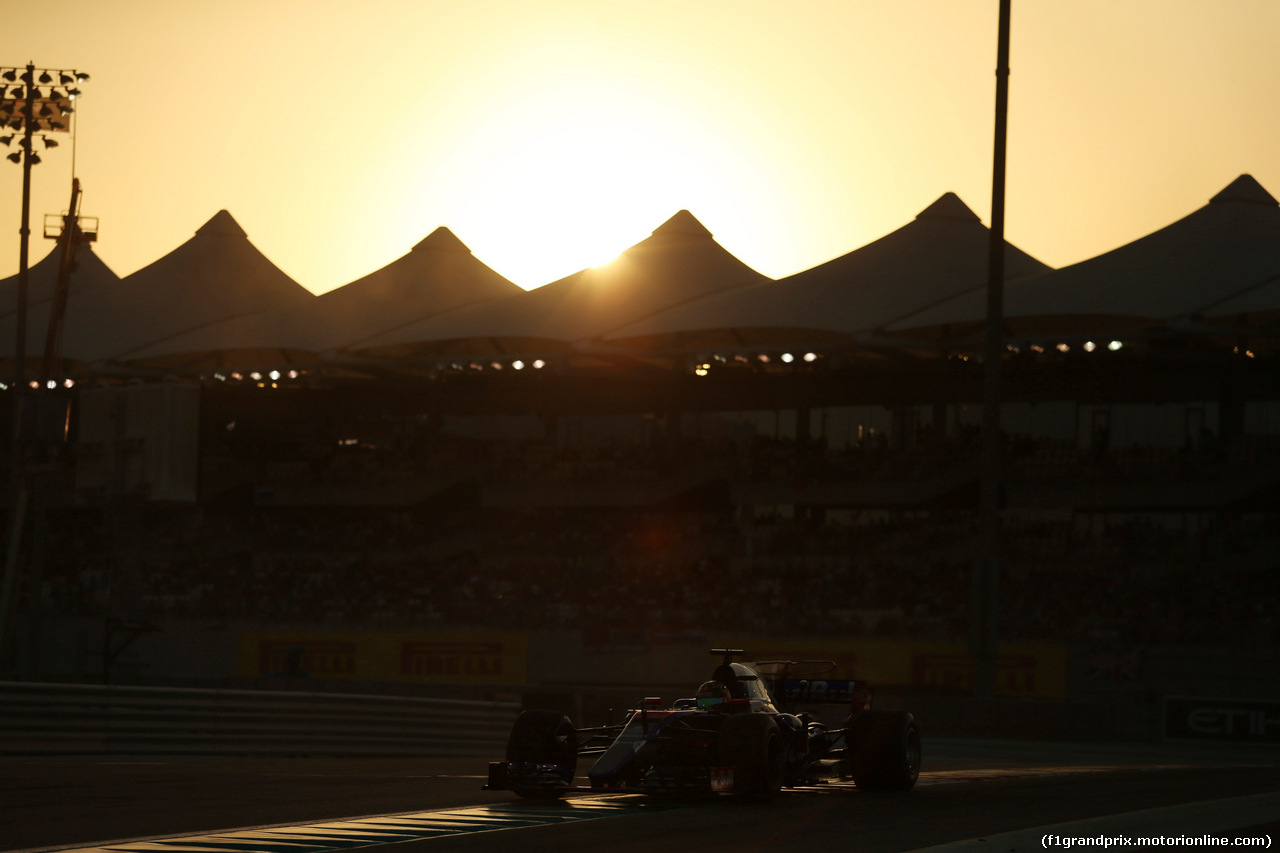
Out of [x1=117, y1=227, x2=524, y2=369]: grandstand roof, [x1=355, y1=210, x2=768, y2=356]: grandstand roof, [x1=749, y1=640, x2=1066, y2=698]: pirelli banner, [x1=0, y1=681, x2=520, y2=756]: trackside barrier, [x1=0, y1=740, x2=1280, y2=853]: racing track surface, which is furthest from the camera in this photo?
[x1=117, y1=227, x2=524, y2=369]: grandstand roof

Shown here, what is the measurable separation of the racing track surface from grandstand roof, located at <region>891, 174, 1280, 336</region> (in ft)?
55.4

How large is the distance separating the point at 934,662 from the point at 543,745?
19292mm

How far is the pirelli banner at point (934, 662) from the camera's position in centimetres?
2872

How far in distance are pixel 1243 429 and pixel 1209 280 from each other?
5.34 meters

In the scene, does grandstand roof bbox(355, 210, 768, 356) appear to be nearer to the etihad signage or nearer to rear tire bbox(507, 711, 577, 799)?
the etihad signage

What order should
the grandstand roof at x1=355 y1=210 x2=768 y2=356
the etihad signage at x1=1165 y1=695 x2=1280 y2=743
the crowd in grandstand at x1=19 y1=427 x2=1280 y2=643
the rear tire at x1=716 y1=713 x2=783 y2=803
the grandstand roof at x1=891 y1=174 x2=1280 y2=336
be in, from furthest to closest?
the grandstand roof at x1=355 y1=210 x2=768 y2=356 → the crowd in grandstand at x1=19 y1=427 x2=1280 y2=643 → the grandstand roof at x1=891 y1=174 x2=1280 y2=336 → the etihad signage at x1=1165 y1=695 x2=1280 y2=743 → the rear tire at x1=716 y1=713 x2=783 y2=803

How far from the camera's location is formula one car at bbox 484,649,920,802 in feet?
36.7

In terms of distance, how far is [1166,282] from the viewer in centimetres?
3180

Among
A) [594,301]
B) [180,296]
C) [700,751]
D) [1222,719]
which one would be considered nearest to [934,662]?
[1222,719]

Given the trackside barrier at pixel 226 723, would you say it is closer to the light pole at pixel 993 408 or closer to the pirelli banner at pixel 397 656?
the light pole at pixel 993 408

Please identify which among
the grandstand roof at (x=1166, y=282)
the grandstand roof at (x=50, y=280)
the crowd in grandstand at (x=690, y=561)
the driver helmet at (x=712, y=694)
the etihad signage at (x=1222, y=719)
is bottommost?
the etihad signage at (x=1222, y=719)

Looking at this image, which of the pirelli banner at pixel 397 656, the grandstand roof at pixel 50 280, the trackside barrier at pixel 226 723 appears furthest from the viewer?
the grandstand roof at pixel 50 280

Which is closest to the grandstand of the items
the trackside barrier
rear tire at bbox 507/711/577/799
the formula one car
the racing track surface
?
the trackside barrier

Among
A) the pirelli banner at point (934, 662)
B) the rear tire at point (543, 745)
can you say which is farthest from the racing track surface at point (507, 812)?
the pirelli banner at point (934, 662)
